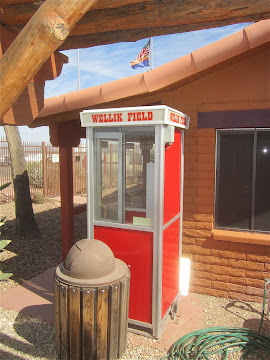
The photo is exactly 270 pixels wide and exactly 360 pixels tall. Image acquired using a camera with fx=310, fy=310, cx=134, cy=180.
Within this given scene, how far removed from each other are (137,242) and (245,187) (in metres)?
1.95

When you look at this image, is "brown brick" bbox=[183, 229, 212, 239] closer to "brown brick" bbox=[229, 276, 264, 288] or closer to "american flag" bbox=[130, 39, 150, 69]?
"brown brick" bbox=[229, 276, 264, 288]

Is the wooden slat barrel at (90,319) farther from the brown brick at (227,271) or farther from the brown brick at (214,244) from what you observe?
the brown brick at (227,271)

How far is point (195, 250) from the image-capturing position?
484 centimetres

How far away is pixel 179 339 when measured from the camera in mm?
3662

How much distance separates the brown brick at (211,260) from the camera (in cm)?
471

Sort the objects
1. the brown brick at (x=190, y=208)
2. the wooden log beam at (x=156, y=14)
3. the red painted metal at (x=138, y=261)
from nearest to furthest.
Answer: the wooden log beam at (x=156, y=14)
the red painted metal at (x=138, y=261)
the brown brick at (x=190, y=208)

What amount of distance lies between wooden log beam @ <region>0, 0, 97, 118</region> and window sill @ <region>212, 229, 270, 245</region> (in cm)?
373

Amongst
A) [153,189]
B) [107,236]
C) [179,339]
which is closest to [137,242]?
[107,236]

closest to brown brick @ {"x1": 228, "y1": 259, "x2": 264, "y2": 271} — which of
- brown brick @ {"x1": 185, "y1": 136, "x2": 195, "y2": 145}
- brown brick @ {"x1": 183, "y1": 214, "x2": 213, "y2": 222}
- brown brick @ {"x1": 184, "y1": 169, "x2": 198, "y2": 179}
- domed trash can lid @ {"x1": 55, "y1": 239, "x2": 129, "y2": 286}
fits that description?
brown brick @ {"x1": 183, "y1": 214, "x2": 213, "y2": 222}

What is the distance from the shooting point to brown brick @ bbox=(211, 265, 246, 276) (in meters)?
4.64

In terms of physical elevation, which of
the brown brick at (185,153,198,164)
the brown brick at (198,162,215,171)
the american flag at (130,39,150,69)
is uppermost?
the american flag at (130,39,150,69)

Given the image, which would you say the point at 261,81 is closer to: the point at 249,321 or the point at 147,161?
the point at 147,161

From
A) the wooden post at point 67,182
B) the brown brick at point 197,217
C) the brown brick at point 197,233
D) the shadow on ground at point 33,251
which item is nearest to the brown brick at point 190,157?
the brown brick at point 197,217

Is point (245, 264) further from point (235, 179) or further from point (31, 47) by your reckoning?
point (31, 47)
